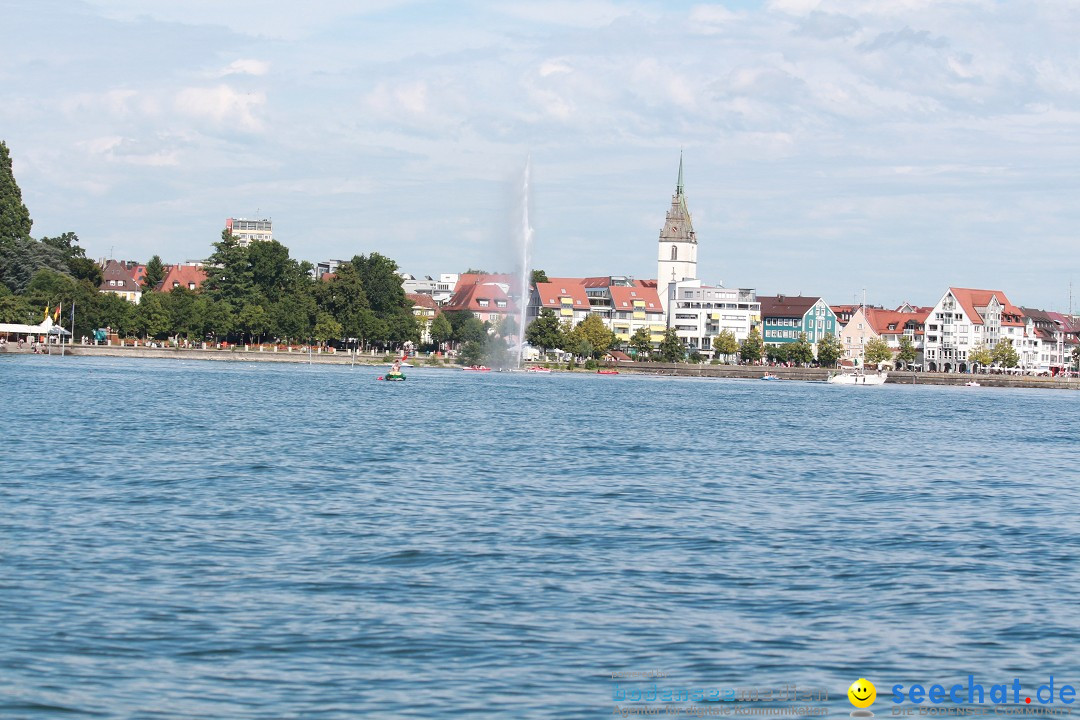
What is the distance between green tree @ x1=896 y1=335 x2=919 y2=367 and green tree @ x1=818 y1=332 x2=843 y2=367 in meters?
8.70

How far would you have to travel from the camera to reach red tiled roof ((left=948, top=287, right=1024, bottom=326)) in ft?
609

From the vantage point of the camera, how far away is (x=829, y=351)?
570ft

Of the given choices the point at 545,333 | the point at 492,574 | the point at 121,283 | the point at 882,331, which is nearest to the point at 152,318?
the point at 545,333

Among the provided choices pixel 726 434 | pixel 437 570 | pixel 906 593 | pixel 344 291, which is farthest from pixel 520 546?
pixel 344 291

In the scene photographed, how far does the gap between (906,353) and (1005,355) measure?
42.9ft

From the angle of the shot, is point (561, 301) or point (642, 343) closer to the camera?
point (642, 343)

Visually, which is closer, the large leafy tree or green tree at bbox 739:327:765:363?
the large leafy tree

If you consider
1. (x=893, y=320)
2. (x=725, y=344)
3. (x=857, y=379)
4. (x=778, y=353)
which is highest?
(x=893, y=320)

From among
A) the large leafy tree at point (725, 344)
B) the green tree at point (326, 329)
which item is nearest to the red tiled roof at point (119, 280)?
the green tree at point (326, 329)

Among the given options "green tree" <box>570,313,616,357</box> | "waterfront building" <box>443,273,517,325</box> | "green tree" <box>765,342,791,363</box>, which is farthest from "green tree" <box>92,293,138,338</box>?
"green tree" <box>765,342,791,363</box>

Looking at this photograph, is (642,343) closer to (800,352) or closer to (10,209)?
(800,352)

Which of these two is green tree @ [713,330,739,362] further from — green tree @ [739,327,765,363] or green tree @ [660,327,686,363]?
green tree @ [660,327,686,363]

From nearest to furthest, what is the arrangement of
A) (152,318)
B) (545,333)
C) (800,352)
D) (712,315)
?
(152,318) → (545,333) → (800,352) → (712,315)

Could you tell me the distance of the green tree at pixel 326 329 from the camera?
479ft
